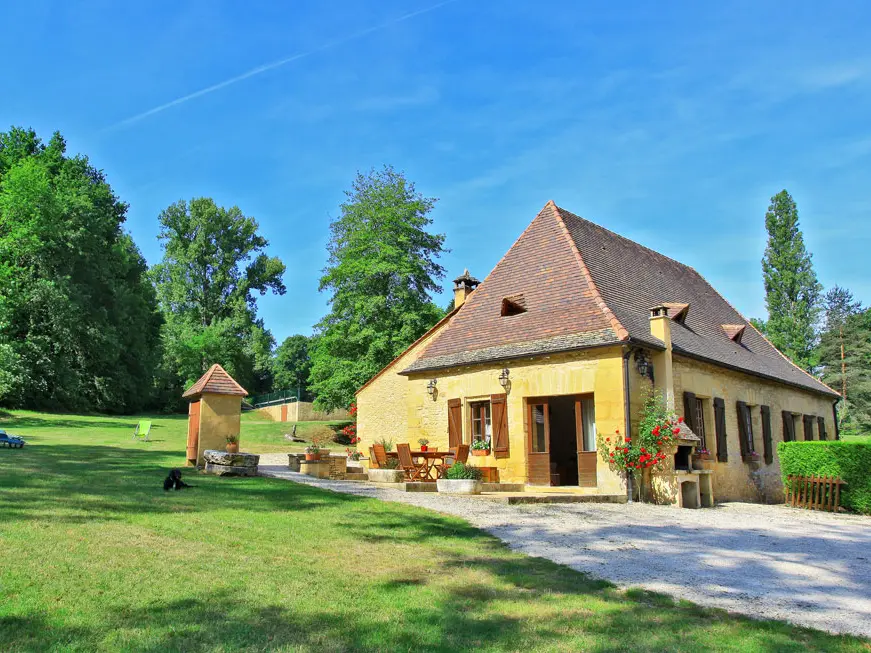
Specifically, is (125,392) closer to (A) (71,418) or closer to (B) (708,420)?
(A) (71,418)

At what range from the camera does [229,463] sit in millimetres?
13898

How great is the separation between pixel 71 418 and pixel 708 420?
2998 centimetres

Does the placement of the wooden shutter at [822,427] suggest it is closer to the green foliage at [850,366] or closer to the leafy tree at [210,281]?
the green foliage at [850,366]

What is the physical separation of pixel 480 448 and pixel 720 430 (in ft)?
22.2

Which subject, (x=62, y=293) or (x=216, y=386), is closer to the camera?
(x=216, y=386)

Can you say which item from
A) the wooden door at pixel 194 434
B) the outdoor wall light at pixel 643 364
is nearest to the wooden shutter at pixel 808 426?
the outdoor wall light at pixel 643 364

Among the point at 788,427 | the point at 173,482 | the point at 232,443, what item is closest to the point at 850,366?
the point at 788,427

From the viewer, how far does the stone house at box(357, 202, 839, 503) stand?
52.0 feet

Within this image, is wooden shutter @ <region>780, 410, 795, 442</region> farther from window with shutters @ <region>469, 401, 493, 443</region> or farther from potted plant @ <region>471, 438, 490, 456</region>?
potted plant @ <region>471, 438, 490, 456</region>

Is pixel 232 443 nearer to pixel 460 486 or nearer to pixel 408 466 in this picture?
pixel 408 466

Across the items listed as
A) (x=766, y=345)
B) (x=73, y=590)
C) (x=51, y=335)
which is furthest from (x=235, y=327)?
(x=73, y=590)

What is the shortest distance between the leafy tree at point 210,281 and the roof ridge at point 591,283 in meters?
35.9

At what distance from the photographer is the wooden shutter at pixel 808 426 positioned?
25.0 m

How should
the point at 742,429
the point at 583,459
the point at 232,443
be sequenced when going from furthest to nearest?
1. the point at 742,429
2. the point at 583,459
3. the point at 232,443
